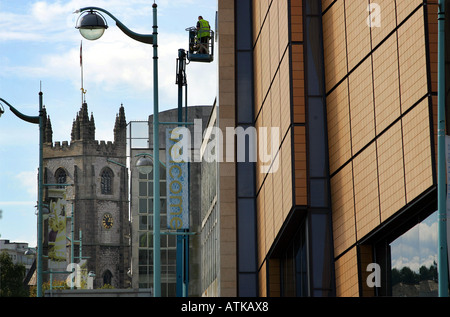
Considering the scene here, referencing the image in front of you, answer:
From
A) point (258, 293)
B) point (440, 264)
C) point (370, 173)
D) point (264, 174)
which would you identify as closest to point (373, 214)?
point (370, 173)

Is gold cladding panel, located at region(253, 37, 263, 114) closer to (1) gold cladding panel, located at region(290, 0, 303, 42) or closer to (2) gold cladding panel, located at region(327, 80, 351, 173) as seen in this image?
(1) gold cladding panel, located at region(290, 0, 303, 42)

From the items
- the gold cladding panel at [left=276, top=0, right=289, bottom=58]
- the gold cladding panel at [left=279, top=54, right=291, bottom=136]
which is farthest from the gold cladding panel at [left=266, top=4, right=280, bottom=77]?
the gold cladding panel at [left=279, top=54, right=291, bottom=136]

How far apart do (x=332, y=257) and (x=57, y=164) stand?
121 meters

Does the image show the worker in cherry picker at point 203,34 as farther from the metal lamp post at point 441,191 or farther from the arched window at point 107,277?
the arched window at point 107,277

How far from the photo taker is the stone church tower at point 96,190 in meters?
136

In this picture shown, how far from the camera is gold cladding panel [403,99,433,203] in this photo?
17383 mm

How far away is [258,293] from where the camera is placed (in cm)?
3334

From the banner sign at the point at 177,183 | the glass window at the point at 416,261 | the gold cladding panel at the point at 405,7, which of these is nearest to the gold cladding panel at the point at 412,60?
the gold cladding panel at the point at 405,7

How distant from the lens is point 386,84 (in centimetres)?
1969

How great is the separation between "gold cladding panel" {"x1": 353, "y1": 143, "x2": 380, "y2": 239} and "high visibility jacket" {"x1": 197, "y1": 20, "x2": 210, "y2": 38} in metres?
18.2

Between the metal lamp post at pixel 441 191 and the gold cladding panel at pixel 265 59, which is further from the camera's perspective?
the gold cladding panel at pixel 265 59

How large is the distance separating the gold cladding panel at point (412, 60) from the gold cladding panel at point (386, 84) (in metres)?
0.30

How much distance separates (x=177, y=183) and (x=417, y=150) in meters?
12.3
